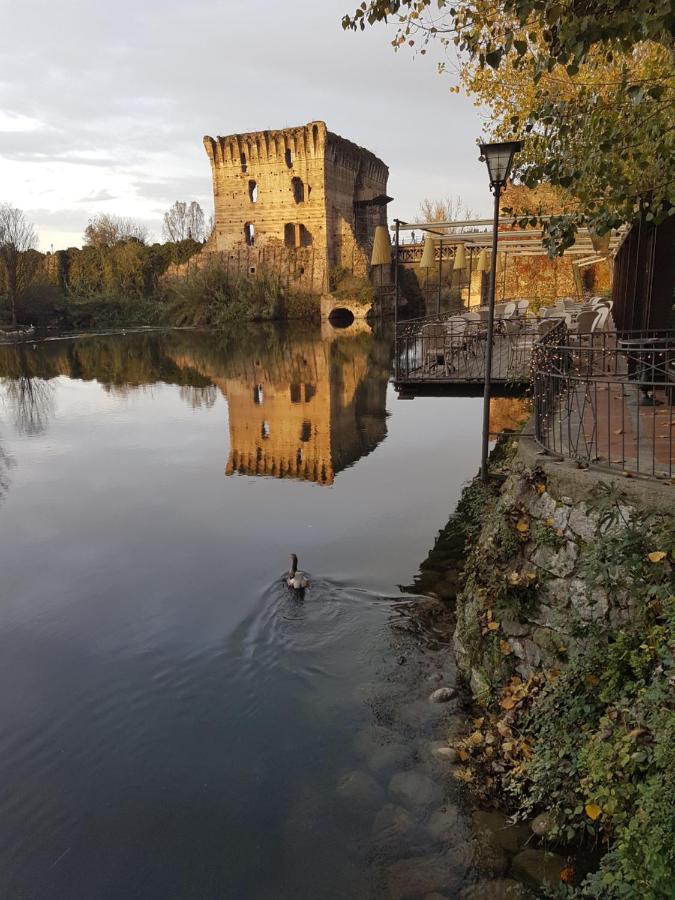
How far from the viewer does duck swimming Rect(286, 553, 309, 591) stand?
7.72m

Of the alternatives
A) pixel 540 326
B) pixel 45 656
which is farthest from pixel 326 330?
pixel 45 656

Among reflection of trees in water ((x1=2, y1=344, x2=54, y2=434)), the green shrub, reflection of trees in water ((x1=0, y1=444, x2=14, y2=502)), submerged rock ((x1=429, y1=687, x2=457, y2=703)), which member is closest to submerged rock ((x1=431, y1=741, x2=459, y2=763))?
submerged rock ((x1=429, y1=687, x2=457, y2=703))

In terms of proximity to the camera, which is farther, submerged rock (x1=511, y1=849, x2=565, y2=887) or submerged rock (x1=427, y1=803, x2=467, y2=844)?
submerged rock (x1=427, y1=803, x2=467, y2=844)

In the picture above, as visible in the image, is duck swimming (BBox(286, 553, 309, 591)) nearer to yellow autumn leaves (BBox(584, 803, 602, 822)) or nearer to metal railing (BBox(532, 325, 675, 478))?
metal railing (BBox(532, 325, 675, 478))

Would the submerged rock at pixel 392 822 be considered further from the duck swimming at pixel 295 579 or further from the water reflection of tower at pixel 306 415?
the water reflection of tower at pixel 306 415

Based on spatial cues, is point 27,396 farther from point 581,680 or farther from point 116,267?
point 116,267

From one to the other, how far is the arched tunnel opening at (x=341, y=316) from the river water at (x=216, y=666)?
36.6 m

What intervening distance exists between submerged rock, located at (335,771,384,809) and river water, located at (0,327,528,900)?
15 millimetres

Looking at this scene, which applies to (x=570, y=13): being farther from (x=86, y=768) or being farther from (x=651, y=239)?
(x=86, y=768)

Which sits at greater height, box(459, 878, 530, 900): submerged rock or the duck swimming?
the duck swimming

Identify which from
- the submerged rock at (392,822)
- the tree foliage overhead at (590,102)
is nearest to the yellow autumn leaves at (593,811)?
the submerged rock at (392,822)

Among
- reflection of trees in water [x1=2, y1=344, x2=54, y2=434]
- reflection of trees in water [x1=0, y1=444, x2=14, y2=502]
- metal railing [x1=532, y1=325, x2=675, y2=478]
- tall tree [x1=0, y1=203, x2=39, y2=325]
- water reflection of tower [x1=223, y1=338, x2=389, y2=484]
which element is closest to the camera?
metal railing [x1=532, y1=325, x2=675, y2=478]

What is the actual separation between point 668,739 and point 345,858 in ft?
7.35

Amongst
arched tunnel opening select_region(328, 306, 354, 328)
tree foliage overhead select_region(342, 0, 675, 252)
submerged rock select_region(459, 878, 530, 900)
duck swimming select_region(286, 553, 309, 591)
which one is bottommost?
submerged rock select_region(459, 878, 530, 900)
